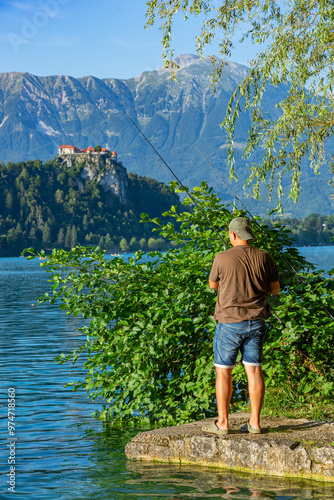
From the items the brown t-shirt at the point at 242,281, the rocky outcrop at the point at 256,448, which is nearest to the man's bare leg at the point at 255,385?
the rocky outcrop at the point at 256,448

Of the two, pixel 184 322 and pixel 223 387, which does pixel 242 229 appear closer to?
pixel 223 387

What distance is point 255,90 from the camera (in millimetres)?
12586

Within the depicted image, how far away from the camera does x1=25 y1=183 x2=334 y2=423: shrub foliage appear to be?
22.8 ft

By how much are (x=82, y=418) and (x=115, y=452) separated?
7.95ft

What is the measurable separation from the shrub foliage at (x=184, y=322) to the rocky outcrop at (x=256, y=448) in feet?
2.66

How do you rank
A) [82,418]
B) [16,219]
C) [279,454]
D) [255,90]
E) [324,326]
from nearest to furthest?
[279,454] → [324,326] → [82,418] → [255,90] → [16,219]

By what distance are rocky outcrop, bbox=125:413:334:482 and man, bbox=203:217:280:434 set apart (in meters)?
0.20

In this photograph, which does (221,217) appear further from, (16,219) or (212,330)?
(16,219)

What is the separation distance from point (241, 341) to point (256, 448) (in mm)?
916

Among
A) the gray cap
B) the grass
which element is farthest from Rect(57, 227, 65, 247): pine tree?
the gray cap

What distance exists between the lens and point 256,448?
551 cm

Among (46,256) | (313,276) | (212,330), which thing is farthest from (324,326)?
(46,256)

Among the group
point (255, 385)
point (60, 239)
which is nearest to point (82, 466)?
point (255, 385)

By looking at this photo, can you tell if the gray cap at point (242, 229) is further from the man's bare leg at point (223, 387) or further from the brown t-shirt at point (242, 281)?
the man's bare leg at point (223, 387)
